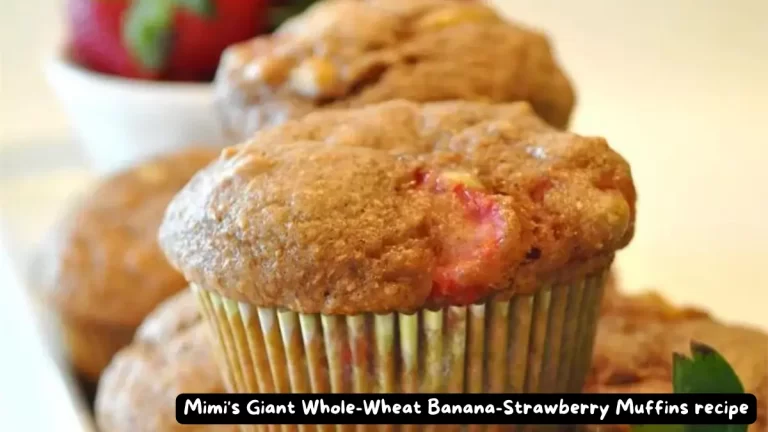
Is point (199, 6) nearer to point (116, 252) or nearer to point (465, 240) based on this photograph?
point (116, 252)

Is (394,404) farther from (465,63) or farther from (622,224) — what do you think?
(465,63)

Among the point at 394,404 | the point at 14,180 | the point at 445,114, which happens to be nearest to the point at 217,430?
the point at 394,404

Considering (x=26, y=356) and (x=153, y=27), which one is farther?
(x=153, y=27)

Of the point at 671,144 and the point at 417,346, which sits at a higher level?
the point at 417,346

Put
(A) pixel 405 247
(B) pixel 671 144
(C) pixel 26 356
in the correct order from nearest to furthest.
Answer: (A) pixel 405 247
(C) pixel 26 356
(B) pixel 671 144

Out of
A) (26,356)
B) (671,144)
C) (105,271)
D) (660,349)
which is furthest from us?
(671,144)

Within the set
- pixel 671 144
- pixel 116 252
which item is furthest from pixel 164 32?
pixel 671 144
